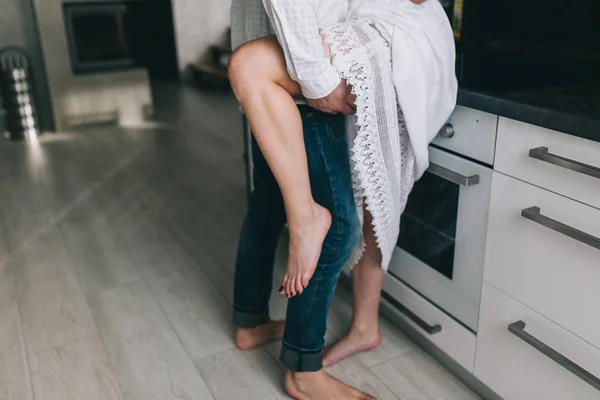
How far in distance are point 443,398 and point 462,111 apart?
68 cm

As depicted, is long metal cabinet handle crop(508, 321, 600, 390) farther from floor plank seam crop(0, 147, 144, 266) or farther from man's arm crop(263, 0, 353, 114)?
floor plank seam crop(0, 147, 144, 266)

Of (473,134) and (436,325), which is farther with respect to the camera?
Answer: (436,325)

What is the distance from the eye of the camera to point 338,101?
3.54 ft

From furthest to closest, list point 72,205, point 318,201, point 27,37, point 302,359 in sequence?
point 27,37 < point 72,205 < point 302,359 < point 318,201

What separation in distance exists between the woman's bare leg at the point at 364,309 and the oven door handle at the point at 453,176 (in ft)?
0.78

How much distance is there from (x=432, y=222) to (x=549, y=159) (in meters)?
0.39

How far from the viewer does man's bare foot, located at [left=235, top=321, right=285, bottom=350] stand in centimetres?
154

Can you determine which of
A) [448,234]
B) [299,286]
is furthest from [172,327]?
[448,234]

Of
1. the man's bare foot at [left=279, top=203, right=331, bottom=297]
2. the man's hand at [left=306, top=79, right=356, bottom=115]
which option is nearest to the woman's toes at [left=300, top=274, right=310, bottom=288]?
the man's bare foot at [left=279, top=203, right=331, bottom=297]

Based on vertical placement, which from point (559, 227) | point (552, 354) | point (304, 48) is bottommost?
point (552, 354)

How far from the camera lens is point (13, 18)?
3.85m

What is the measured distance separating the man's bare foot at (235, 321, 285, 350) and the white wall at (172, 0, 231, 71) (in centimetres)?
430

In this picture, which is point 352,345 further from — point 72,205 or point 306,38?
point 72,205

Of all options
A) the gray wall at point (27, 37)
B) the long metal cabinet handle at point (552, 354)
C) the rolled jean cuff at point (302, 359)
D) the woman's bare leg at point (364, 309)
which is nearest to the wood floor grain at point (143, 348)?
the rolled jean cuff at point (302, 359)
